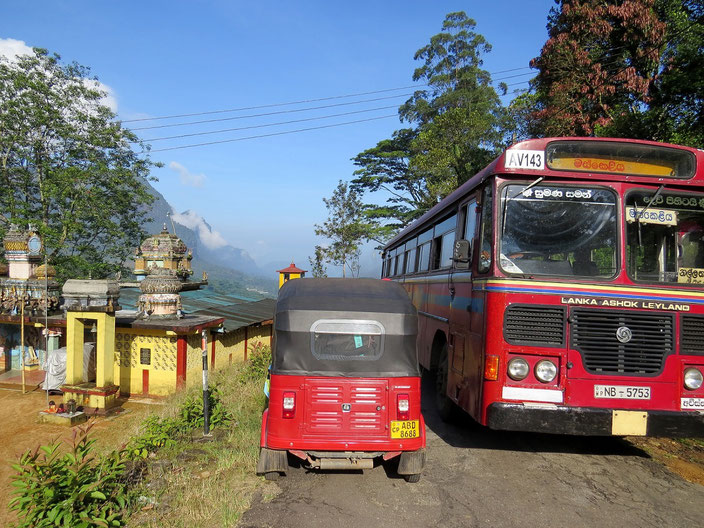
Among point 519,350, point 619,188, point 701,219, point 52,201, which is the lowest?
point 519,350

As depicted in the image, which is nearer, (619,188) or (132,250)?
(619,188)

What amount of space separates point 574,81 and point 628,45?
2.01 m

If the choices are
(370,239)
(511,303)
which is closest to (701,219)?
(511,303)

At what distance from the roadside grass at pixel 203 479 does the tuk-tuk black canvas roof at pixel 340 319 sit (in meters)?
1.34

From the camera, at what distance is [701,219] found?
5281 millimetres

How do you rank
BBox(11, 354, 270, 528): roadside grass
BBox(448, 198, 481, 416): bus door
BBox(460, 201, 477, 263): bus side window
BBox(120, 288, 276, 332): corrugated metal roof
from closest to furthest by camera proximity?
1. BBox(11, 354, 270, 528): roadside grass
2. BBox(448, 198, 481, 416): bus door
3. BBox(460, 201, 477, 263): bus side window
4. BBox(120, 288, 276, 332): corrugated metal roof

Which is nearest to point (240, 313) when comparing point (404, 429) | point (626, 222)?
point (404, 429)

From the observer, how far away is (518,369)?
197 inches

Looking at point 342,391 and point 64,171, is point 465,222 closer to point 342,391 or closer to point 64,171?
point 342,391

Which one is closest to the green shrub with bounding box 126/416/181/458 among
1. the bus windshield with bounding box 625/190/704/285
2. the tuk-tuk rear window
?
the tuk-tuk rear window

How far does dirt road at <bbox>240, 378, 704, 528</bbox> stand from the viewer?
170 inches

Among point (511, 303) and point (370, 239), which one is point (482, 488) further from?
point (370, 239)

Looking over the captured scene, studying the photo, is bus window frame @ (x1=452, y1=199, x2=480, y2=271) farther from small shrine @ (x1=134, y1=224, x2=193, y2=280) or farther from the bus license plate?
small shrine @ (x1=134, y1=224, x2=193, y2=280)

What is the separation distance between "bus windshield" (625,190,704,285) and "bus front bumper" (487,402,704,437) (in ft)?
4.99
